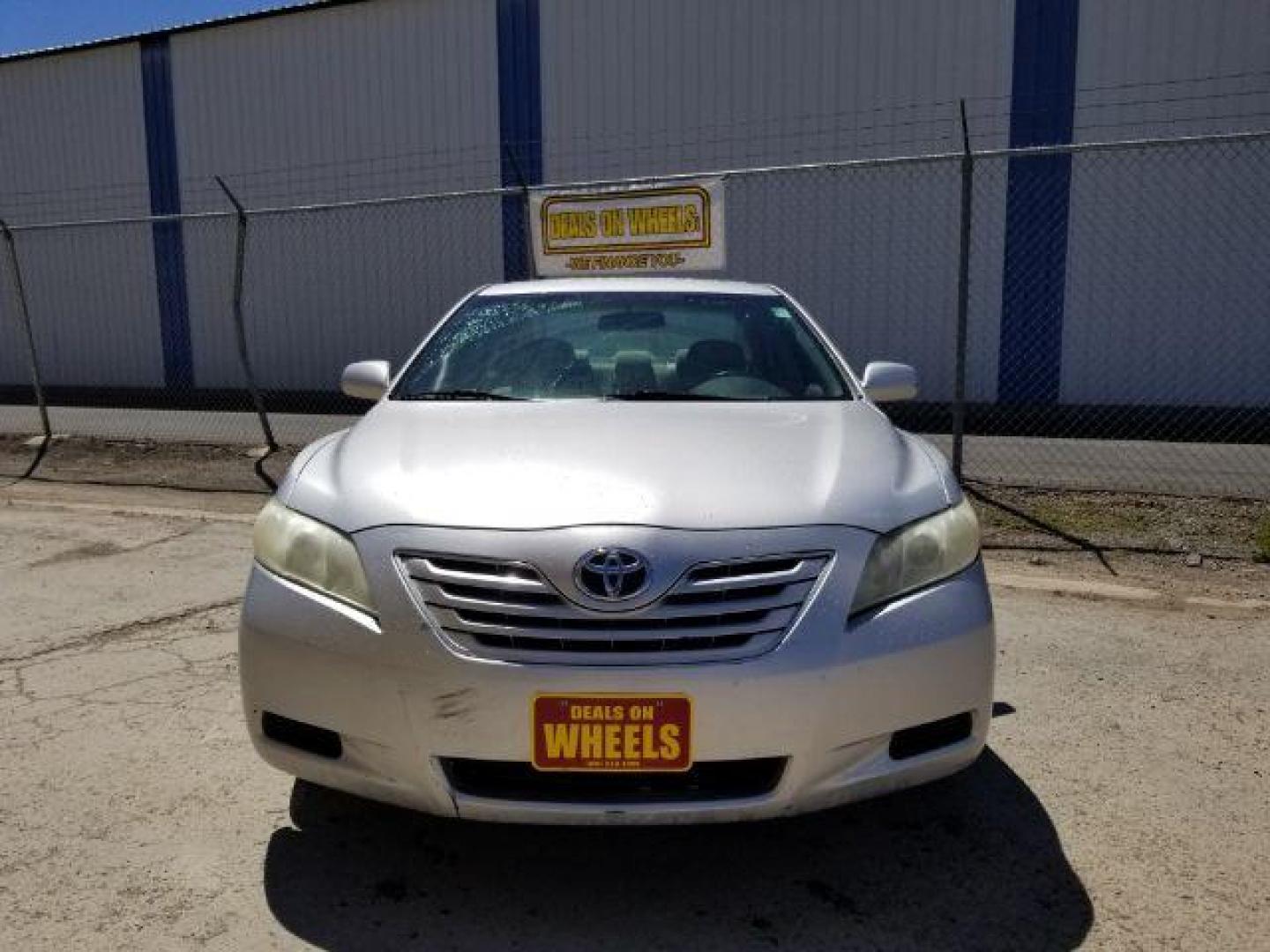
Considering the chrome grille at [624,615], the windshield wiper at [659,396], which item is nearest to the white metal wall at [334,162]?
the windshield wiper at [659,396]

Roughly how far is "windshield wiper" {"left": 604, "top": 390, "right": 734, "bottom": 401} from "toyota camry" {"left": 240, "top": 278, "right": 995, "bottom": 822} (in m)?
0.71

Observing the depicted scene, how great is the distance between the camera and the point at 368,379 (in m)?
4.00

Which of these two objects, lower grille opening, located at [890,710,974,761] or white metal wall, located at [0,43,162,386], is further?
white metal wall, located at [0,43,162,386]

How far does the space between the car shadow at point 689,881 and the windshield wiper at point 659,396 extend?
4.57 ft

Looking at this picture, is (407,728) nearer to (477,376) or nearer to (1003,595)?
(477,376)

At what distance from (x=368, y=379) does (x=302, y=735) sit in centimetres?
177

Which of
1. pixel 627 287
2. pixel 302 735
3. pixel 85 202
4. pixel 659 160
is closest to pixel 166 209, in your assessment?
pixel 85 202

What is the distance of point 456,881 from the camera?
2600mm

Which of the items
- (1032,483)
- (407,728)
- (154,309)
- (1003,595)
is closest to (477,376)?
(407,728)

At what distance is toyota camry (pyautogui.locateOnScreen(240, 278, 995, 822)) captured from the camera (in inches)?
89.1

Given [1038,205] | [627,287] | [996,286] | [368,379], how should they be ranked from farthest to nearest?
[996,286] < [1038,205] < [627,287] < [368,379]

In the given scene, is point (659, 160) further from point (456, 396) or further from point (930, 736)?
point (930, 736)

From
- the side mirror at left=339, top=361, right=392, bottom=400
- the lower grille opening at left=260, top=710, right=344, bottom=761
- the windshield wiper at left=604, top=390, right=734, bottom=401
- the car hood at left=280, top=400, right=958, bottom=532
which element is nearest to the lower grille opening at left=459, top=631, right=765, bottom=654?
the car hood at left=280, top=400, right=958, bottom=532

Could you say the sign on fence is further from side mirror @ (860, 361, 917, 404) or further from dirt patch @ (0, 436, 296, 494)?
side mirror @ (860, 361, 917, 404)
